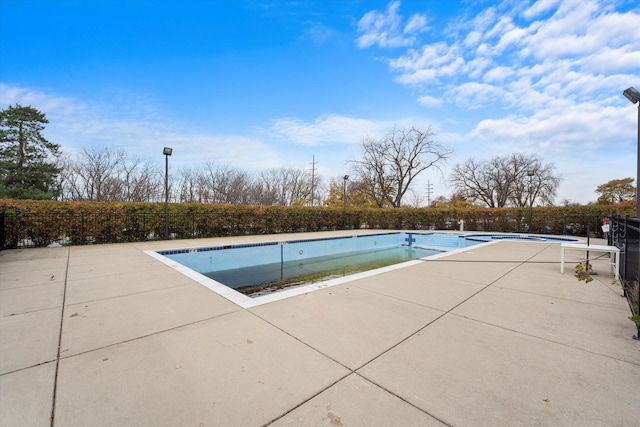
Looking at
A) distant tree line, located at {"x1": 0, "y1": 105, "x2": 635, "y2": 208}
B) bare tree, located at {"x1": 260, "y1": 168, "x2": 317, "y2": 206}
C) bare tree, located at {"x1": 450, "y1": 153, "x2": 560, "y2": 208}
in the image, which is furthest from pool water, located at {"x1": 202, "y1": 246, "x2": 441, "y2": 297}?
bare tree, located at {"x1": 450, "y1": 153, "x2": 560, "y2": 208}

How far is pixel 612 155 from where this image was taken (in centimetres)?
1722

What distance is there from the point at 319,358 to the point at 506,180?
3498cm

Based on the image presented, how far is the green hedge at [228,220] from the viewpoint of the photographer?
24.7ft

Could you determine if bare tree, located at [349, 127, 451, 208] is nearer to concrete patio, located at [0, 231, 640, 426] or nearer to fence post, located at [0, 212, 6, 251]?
concrete patio, located at [0, 231, 640, 426]

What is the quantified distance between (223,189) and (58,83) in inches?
685

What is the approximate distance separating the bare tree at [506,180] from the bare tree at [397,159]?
34.9 feet

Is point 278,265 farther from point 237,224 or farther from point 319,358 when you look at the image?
point 319,358

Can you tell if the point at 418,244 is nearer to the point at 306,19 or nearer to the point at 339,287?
the point at 339,287

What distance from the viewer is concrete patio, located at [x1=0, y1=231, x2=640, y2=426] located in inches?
53.1

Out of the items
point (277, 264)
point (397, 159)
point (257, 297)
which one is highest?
point (397, 159)

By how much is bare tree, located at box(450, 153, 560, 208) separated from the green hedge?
17.3 metres

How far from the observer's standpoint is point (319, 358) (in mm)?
1863

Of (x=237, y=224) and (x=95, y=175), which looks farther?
(x=95, y=175)

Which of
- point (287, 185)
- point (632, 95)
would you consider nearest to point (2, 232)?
point (632, 95)
